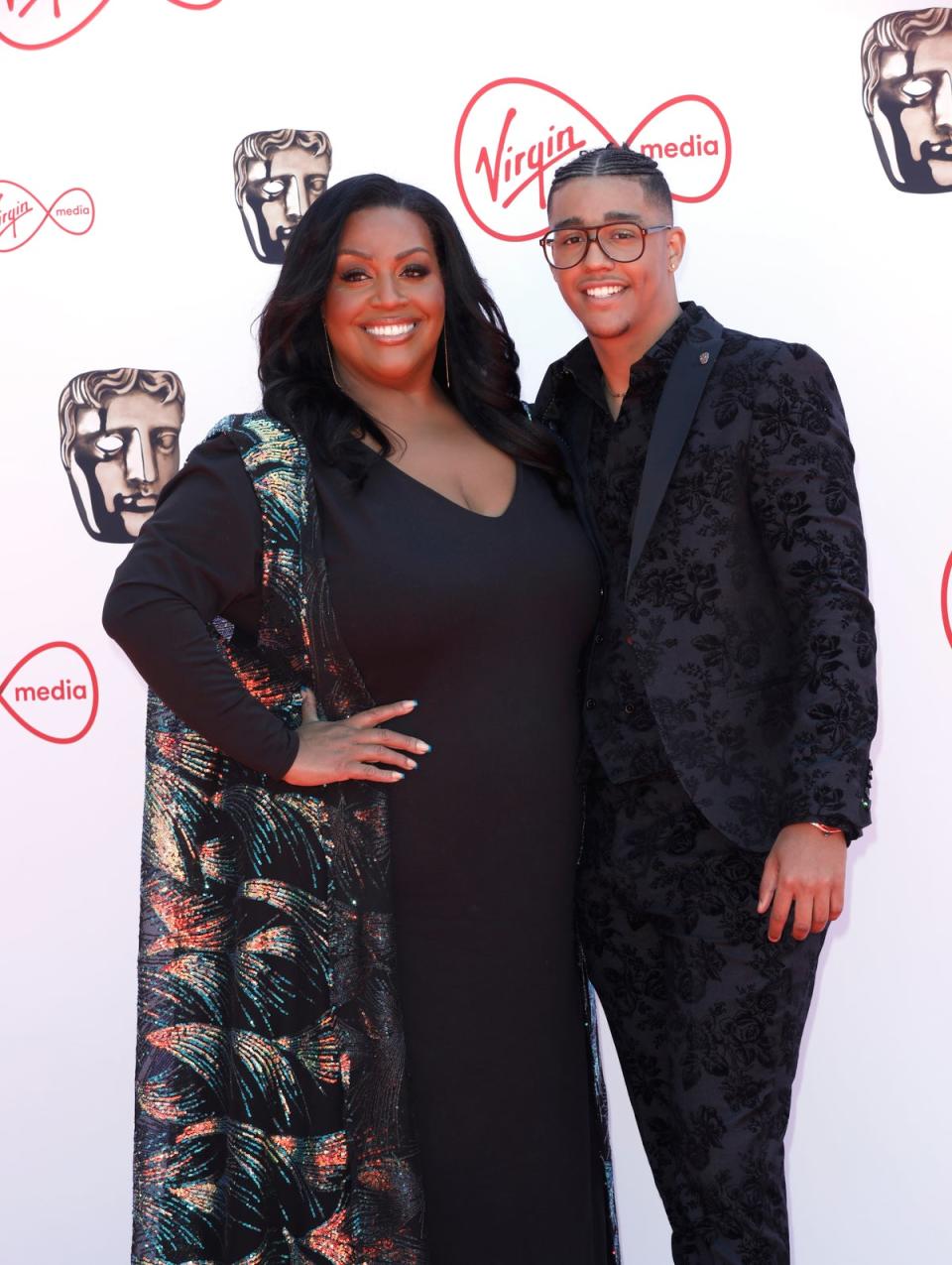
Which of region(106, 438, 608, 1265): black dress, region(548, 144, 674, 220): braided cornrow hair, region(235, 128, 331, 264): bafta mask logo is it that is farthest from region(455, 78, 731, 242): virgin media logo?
region(106, 438, 608, 1265): black dress

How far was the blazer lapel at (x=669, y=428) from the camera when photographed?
6.03 feet

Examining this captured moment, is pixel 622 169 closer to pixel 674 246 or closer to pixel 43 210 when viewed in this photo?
pixel 674 246

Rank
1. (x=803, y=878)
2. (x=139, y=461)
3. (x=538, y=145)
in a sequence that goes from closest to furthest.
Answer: (x=803, y=878), (x=538, y=145), (x=139, y=461)

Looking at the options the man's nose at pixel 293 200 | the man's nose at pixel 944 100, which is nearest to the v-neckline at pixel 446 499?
the man's nose at pixel 293 200

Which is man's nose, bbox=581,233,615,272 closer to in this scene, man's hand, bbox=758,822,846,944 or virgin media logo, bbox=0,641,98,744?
man's hand, bbox=758,822,846,944

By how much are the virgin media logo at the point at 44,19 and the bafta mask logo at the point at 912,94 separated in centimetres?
143

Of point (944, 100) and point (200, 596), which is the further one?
point (944, 100)

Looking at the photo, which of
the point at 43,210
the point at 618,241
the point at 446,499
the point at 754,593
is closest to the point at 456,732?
the point at 446,499

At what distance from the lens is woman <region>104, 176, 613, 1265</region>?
1.88 meters

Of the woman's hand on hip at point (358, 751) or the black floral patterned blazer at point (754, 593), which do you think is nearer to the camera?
the black floral patterned blazer at point (754, 593)

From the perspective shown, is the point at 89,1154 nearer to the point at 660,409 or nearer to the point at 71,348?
the point at 71,348

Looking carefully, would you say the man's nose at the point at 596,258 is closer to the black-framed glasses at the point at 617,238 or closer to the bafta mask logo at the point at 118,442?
the black-framed glasses at the point at 617,238

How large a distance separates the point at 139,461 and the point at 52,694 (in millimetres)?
486

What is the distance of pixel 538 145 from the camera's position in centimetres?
253
